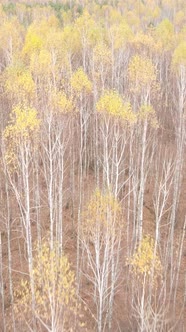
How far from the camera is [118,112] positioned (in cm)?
2398

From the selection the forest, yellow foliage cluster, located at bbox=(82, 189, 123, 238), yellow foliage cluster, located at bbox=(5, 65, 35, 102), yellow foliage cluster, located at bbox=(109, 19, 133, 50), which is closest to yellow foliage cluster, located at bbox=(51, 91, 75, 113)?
the forest

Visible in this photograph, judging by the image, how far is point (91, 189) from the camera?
102 ft

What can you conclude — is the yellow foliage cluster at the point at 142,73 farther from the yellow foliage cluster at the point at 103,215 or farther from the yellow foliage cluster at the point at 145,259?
the yellow foliage cluster at the point at 145,259

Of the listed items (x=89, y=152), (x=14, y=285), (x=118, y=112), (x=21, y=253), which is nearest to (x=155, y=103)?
(x=89, y=152)

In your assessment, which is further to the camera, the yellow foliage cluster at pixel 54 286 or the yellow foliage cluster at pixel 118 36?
the yellow foliage cluster at pixel 118 36

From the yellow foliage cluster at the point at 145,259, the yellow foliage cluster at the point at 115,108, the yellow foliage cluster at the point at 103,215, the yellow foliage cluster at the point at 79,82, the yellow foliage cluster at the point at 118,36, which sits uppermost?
the yellow foliage cluster at the point at 118,36

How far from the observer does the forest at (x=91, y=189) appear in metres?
16.8

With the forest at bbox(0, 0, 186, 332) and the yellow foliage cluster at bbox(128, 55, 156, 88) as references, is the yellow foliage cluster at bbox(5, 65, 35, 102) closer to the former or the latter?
the forest at bbox(0, 0, 186, 332)

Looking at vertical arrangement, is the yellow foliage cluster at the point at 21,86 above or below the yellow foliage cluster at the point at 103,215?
above

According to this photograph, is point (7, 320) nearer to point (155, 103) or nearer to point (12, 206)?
point (12, 206)

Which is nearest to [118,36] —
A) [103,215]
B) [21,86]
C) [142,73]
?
[142,73]

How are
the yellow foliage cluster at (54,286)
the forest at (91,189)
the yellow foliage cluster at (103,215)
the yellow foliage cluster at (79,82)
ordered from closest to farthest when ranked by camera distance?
the yellow foliage cluster at (54,286), the yellow foliage cluster at (103,215), the forest at (91,189), the yellow foliage cluster at (79,82)

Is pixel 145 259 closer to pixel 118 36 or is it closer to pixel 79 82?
pixel 79 82

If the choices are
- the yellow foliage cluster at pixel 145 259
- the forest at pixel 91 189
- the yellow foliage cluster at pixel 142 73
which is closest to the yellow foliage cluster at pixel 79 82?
the forest at pixel 91 189
